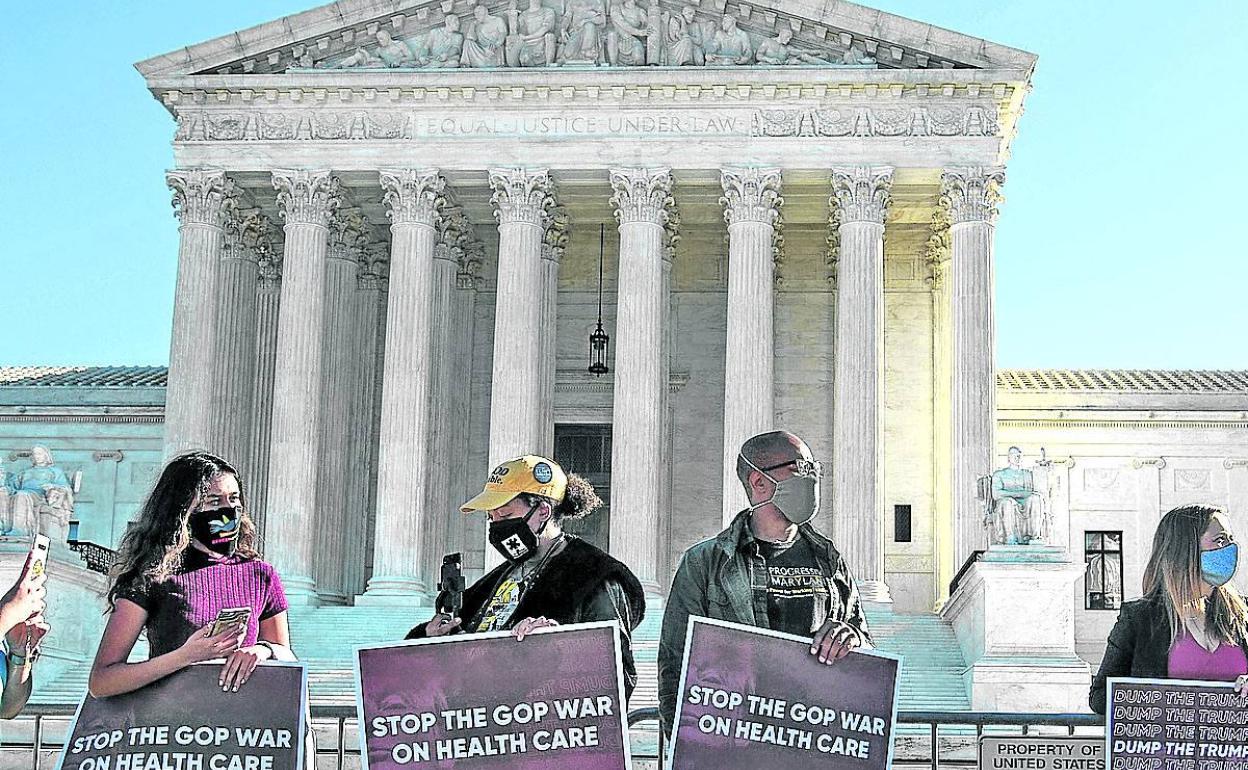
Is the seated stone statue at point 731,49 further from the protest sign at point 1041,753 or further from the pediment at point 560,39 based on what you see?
the protest sign at point 1041,753

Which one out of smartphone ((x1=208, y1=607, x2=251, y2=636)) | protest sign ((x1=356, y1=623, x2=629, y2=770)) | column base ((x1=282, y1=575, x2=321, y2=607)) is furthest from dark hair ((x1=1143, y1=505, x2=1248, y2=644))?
column base ((x1=282, y1=575, x2=321, y2=607))

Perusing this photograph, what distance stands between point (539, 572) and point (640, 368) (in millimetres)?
28316

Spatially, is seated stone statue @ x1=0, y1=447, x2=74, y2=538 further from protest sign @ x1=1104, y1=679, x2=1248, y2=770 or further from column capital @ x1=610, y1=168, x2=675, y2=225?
protest sign @ x1=1104, y1=679, x2=1248, y2=770

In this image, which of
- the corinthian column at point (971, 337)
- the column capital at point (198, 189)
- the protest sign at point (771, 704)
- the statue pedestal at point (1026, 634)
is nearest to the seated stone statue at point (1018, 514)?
the statue pedestal at point (1026, 634)

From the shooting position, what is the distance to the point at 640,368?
38.8m

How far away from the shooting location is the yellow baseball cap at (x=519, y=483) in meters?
10.5

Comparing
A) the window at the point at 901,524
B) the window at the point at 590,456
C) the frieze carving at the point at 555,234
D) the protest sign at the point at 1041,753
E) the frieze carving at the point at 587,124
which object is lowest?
the protest sign at the point at 1041,753

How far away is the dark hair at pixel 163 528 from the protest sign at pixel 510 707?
1.20m

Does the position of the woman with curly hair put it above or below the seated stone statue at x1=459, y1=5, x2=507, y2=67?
below

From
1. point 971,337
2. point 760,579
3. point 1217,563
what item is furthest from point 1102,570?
point 760,579

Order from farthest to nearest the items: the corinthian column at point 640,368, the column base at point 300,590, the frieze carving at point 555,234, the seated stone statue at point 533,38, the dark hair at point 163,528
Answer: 1. the frieze carving at point 555,234
2. the seated stone statue at point 533,38
3. the corinthian column at point 640,368
4. the column base at point 300,590
5. the dark hair at point 163,528

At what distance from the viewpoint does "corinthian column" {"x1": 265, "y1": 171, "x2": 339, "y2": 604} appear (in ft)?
127

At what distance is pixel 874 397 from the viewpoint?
38.3 metres

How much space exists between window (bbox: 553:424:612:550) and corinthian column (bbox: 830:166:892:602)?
8.20 meters
